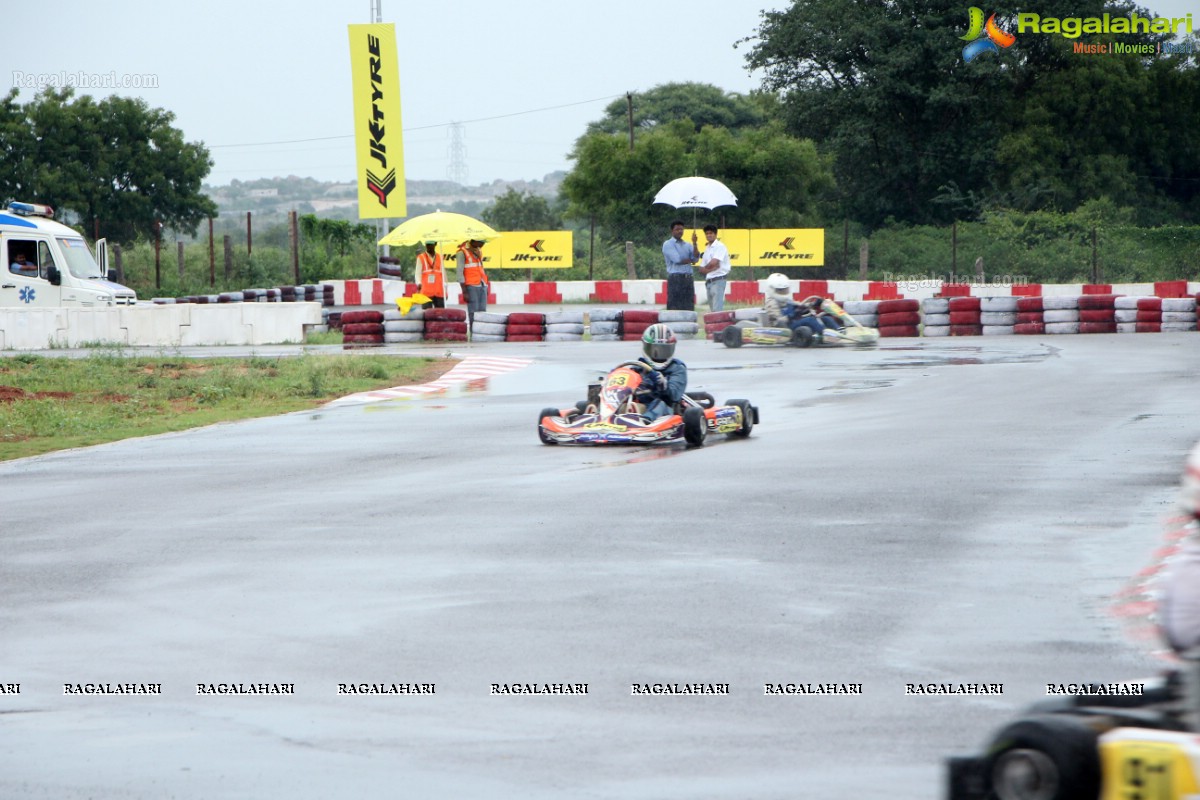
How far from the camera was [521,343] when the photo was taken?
25.7 meters

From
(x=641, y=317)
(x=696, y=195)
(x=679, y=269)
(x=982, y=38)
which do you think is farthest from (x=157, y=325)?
(x=982, y=38)

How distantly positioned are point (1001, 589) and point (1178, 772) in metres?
3.30

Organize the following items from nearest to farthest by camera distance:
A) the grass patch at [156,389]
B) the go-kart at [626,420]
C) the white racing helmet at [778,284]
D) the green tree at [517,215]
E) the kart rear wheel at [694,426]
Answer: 1. the kart rear wheel at [694,426]
2. the go-kart at [626,420]
3. the grass patch at [156,389]
4. the white racing helmet at [778,284]
5. the green tree at [517,215]

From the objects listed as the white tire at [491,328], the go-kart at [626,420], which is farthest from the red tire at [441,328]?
the go-kart at [626,420]

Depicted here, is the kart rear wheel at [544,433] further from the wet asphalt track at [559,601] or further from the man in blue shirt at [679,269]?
the man in blue shirt at [679,269]


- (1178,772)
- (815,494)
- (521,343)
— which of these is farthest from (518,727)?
(521,343)

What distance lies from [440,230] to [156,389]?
36.7ft

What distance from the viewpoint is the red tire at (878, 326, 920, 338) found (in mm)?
25484

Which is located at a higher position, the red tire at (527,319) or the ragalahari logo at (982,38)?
the ragalahari logo at (982,38)

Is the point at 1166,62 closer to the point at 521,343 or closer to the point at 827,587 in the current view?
the point at 521,343

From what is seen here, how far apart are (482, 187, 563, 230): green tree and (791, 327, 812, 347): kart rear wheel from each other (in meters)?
38.9

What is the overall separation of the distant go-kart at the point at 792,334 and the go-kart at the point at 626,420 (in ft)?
34.8

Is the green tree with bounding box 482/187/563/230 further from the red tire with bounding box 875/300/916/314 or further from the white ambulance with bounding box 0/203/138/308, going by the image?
the red tire with bounding box 875/300/916/314

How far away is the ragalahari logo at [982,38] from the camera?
51.4 m
